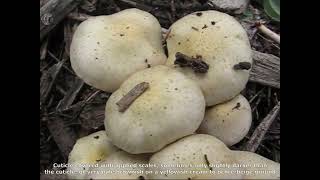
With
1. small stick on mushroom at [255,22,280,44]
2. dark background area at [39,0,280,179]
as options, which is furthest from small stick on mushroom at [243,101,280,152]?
small stick on mushroom at [255,22,280,44]

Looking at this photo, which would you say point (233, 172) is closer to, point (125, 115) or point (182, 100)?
point (182, 100)

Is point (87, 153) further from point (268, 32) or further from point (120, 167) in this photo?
point (268, 32)

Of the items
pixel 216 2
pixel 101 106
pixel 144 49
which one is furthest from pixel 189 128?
pixel 216 2

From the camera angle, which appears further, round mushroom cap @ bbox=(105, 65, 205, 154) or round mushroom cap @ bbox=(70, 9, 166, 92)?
round mushroom cap @ bbox=(70, 9, 166, 92)

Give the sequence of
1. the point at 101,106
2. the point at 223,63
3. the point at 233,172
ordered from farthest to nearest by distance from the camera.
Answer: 1. the point at 101,106
2. the point at 223,63
3. the point at 233,172

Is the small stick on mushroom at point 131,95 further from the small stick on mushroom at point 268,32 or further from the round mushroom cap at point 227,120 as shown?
the small stick on mushroom at point 268,32

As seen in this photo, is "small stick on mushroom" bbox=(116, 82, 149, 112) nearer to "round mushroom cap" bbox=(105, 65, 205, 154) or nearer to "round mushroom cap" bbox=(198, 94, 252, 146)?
"round mushroom cap" bbox=(105, 65, 205, 154)
